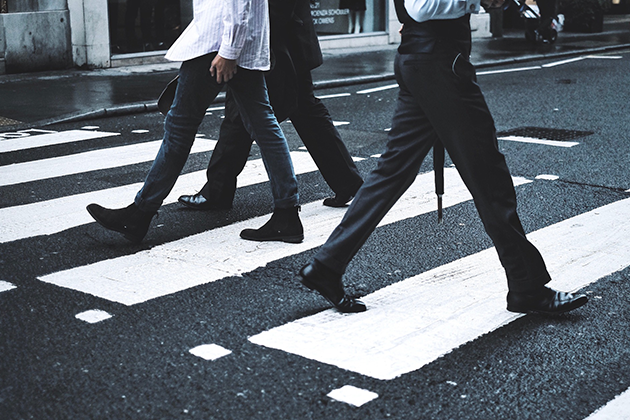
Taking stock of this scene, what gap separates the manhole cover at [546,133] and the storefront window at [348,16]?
9.98m

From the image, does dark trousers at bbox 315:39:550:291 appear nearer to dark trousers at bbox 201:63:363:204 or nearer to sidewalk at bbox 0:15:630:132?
dark trousers at bbox 201:63:363:204

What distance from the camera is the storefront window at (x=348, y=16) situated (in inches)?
718

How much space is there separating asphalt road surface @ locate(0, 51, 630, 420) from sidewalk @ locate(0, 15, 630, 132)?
2.99 metres

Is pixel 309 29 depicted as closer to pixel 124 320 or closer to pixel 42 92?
pixel 124 320

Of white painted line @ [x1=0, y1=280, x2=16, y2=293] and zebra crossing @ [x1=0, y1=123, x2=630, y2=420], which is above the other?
white painted line @ [x1=0, y1=280, x2=16, y2=293]

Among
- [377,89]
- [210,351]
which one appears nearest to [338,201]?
[210,351]

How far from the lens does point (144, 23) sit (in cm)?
1484

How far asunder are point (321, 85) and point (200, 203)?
7.03 metres

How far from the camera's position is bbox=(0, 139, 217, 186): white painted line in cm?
640

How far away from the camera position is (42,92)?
36.3 feet

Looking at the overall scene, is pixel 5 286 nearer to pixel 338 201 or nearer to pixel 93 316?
pixel 93 316

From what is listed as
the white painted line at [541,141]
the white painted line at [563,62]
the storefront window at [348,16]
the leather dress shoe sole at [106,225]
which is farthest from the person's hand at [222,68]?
the storefront window at [348,16]

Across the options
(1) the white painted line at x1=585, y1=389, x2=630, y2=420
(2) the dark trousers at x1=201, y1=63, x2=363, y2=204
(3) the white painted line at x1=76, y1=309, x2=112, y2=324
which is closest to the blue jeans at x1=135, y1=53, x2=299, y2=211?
(2) the dark trousers at x1=201, y1=63, x2=363, y2=204

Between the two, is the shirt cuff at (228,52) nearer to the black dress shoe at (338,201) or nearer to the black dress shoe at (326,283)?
the black dress shoe at (326,283)
